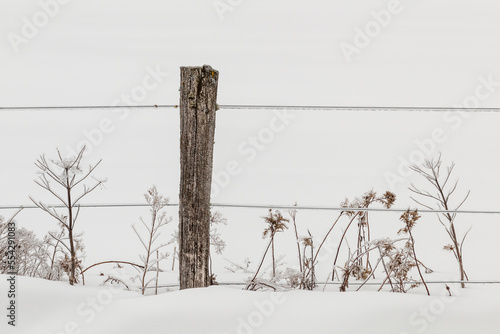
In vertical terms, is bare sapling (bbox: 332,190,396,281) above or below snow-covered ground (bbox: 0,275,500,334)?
above

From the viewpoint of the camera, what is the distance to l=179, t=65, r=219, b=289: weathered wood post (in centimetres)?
226

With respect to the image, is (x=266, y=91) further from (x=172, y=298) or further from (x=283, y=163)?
(x=172, y=298)

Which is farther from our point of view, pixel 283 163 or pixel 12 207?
pixel 283 163

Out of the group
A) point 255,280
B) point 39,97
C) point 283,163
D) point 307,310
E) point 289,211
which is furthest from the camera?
point 39,97

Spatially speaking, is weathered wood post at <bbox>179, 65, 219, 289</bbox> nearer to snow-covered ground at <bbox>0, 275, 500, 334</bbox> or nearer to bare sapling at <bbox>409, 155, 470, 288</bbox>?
snow-covered ground at <bbox>0, 275, 500, 334</bbox>

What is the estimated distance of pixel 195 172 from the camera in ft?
7.54

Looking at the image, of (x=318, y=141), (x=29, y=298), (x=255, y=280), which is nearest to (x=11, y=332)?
(x=29, y=298)

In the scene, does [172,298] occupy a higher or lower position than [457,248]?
lower

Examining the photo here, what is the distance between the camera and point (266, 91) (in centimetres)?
473

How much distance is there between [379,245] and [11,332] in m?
1.66

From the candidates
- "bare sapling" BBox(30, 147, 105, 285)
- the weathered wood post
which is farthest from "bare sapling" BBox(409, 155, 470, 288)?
"bare sapling" BBox(30, 147, 105, 285)

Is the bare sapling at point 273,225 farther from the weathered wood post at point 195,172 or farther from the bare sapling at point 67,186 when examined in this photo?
the bare sapling at point 67,186

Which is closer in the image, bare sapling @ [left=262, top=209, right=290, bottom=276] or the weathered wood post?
the weathered wood post

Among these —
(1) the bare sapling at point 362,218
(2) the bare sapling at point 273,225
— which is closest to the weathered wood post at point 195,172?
(2) the bare sapling at point 273,225
